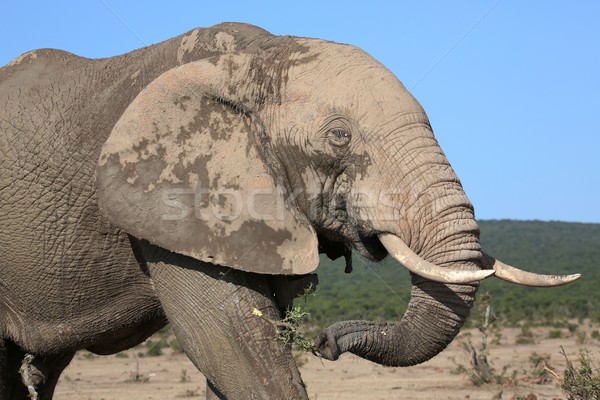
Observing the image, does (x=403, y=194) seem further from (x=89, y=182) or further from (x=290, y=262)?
(x=89, y=182)

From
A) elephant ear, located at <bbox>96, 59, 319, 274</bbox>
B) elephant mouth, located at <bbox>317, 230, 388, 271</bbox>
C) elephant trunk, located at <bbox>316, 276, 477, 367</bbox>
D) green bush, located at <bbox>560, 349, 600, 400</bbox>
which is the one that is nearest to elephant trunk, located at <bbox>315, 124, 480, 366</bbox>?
elephant trunk, located at <bbox>316, 276, 477, 367</bbox>

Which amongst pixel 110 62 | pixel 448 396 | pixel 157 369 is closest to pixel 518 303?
pixel 157 369

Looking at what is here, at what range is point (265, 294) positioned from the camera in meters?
5.54

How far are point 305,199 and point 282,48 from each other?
33.6 inches

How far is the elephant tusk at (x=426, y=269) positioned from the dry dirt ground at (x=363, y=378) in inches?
179

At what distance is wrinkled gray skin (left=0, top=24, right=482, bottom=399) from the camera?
17.7 ft

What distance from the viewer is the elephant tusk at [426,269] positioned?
510 cm

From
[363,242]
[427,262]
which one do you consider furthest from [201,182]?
[427,262]

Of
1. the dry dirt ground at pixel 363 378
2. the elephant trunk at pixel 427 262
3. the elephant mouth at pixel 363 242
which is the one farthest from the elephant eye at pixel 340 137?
the dry dirt ground at pixel 363 378

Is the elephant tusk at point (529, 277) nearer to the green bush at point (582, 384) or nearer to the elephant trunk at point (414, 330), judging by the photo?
the elephant trunk at point (414, 330)

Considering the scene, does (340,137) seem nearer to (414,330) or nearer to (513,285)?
(414,330)

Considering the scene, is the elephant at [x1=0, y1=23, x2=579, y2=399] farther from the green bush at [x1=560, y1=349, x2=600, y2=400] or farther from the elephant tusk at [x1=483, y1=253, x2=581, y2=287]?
the green bush at [x1=560, y1=349, x2=600, y2=400]

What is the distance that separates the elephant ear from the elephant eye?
1.22 ft

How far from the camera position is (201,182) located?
5.54 meters
